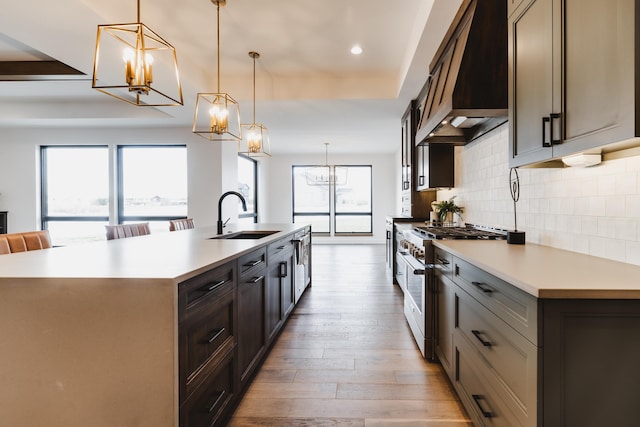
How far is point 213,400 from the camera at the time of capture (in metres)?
1.58

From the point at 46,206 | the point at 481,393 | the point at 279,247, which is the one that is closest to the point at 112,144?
the point at 46,206

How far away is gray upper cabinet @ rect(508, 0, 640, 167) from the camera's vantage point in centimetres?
108

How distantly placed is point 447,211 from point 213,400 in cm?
316

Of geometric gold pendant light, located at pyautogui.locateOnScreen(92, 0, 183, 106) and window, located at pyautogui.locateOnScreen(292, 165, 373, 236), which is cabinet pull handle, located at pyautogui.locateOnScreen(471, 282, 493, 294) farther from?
window, located at pyautogui.locateOnScreen(292, 165, 373, 236)

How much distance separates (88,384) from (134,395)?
0.17m

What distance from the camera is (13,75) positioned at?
4.04 metres

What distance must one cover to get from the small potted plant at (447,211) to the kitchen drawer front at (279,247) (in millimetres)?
1769

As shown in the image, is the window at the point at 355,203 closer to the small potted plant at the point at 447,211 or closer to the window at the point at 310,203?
the window at the point at 310,203

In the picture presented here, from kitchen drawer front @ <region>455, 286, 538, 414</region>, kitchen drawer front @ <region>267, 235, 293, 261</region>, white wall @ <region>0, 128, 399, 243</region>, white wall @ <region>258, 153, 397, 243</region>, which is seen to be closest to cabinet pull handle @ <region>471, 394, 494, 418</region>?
kitchen drawer front @ <region>455, 286, 538, 414</region>

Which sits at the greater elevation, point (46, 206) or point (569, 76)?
point (569, 76)

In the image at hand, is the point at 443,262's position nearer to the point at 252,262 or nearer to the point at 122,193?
the point at 252,262

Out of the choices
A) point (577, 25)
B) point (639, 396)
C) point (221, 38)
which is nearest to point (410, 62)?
point (221, 38)

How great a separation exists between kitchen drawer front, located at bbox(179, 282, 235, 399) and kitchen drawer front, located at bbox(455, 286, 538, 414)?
119 cm

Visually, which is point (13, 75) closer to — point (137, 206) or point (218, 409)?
point (137, 206)
